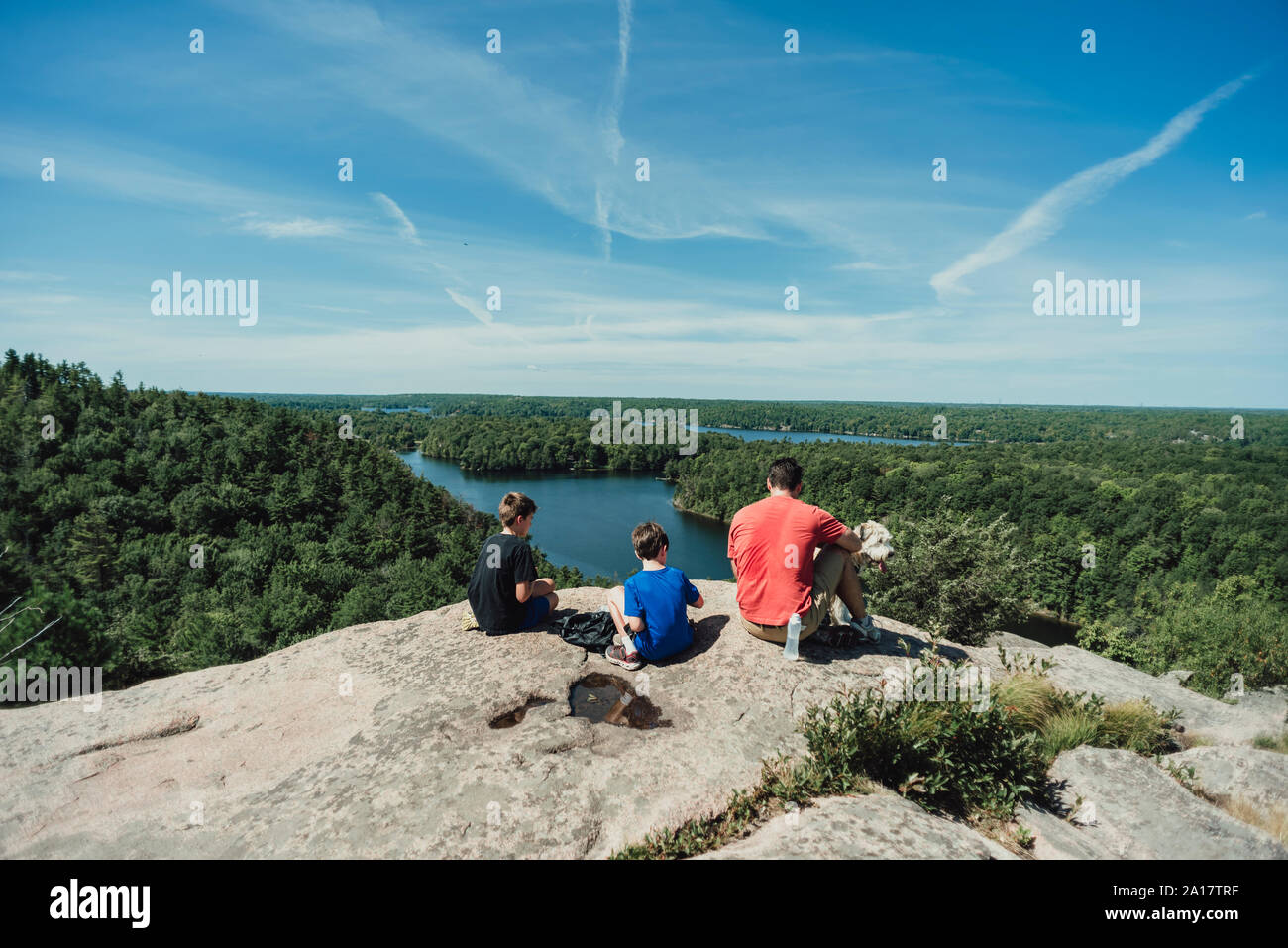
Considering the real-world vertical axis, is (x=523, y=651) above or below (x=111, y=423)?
below

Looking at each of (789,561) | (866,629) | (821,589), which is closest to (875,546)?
(821,589)

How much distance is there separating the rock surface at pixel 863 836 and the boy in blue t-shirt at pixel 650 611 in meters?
1.78

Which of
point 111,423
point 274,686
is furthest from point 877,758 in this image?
point 111,423

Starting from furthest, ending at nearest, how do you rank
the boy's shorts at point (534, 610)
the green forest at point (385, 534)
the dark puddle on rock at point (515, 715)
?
1. the green forest at point (385, 534)
2. the boy's shorts at point (534, 610)
3. the dark puddle on rock at point (515, 715)

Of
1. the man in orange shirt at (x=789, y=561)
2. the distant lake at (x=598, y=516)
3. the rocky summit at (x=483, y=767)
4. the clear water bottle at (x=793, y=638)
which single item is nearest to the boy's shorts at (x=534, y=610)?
the rocky summit at (x=483, y=767)

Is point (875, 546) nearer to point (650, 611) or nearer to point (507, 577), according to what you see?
point (650, 611)

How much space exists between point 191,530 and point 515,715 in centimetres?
5550

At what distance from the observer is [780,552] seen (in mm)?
4570

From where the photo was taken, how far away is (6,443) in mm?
44094

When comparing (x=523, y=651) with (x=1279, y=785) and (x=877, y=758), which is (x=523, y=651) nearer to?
(x=877, y=758)

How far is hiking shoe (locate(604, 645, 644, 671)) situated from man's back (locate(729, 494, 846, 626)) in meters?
1.10

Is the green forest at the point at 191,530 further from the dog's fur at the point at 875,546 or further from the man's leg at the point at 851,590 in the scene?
the dog's fur at the point at 875,546

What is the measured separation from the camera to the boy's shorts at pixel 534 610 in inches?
208
